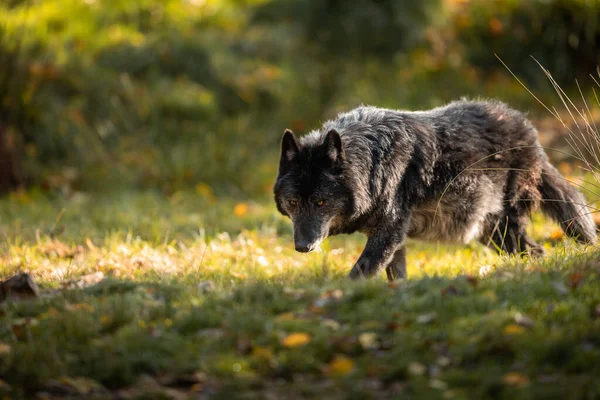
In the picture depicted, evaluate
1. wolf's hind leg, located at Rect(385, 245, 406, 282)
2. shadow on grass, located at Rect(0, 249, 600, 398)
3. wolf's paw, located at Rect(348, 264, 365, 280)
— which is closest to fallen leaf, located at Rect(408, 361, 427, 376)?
shadow on grass, located at Rect(0, 249, 600, 398)

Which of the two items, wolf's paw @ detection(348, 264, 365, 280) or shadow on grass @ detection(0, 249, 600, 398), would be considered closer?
shadow on grass @ detection(0, 249, 600, 398)

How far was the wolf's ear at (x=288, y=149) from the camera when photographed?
254 inches

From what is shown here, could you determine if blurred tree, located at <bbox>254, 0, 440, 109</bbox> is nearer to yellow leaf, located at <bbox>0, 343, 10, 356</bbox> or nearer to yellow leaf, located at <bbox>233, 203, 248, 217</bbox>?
yellow leaf, located at <bbox>233, 203, 248, 217</bbox>

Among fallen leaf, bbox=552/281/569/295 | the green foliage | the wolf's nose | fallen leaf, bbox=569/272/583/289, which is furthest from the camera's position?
the green foliage

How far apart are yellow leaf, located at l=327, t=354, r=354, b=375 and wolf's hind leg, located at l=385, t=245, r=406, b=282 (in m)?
Result: 3.00

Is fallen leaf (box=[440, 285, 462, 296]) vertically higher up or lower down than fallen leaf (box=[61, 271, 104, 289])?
lower down

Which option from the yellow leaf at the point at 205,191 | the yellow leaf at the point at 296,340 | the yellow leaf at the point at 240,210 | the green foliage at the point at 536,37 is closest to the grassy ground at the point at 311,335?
the yellow leaf at the point at 296,340

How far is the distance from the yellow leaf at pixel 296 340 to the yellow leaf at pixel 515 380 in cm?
123

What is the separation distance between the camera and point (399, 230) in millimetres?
6684

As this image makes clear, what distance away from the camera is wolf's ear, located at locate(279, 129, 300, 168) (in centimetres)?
645

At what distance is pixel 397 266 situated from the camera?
23.7 ft

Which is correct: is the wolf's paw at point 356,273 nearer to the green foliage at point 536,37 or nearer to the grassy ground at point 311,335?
the grassy ground at point 311,335

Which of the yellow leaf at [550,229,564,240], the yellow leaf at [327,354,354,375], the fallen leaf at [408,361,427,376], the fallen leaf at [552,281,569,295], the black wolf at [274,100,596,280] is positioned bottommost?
the fallen leaf at [408,361,427,376]

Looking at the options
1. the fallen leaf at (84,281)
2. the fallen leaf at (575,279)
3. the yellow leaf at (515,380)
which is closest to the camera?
the yellow leaf at (515,380)
